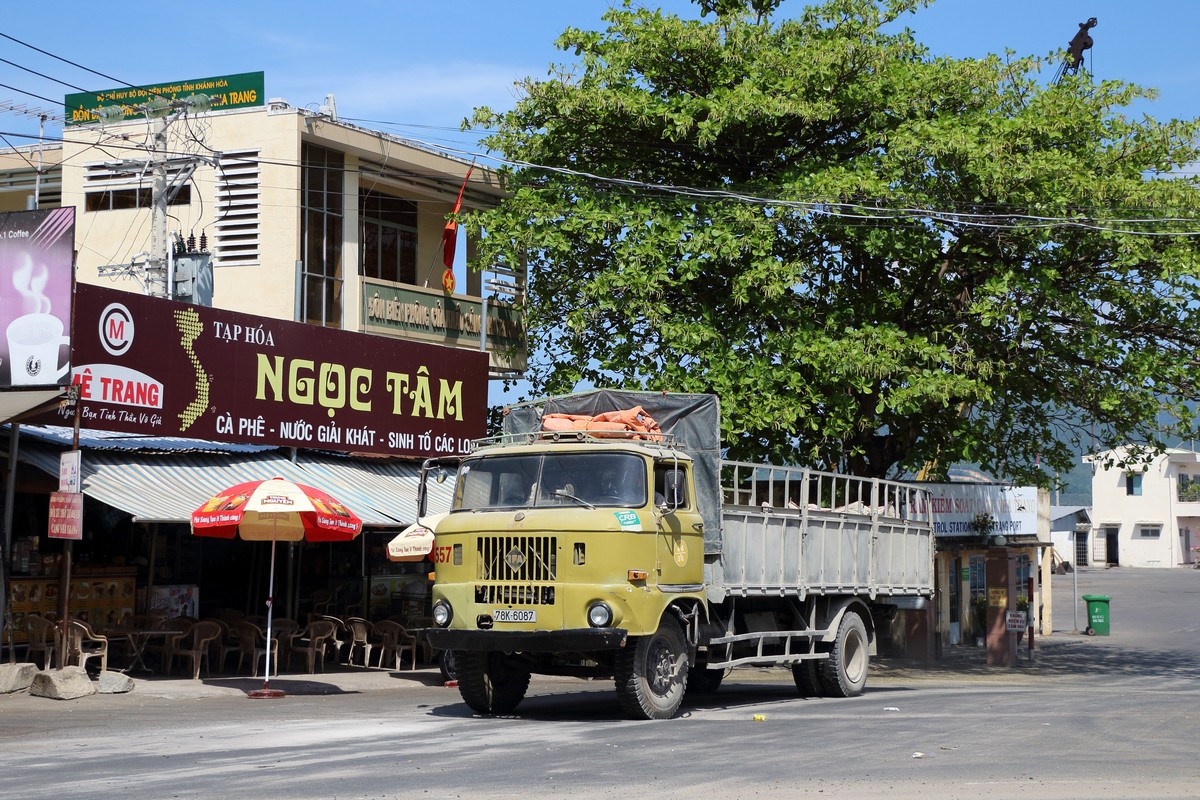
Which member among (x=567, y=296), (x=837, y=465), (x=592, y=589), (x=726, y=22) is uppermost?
(x=726, y=22)

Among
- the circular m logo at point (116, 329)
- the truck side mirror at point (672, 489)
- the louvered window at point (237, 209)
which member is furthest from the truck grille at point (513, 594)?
the louvered window at point (237, 209)

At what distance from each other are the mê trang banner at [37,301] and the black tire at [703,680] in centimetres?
895

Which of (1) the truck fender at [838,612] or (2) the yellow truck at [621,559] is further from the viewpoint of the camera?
(1) the truck fender at [838,612]

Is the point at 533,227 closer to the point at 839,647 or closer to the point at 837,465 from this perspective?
the point at 837,465

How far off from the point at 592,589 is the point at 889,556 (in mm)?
6954

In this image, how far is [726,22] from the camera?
24.9 m

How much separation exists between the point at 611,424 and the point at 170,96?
1951 centimetres

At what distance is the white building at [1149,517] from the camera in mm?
98750

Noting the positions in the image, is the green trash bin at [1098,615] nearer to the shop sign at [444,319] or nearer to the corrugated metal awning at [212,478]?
the shop sign at [444,319]

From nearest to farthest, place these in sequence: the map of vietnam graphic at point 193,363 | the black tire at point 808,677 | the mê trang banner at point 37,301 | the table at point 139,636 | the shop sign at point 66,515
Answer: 1. the shop sign at point 66,515
2. the mê trang banner at point 37,301
3. the black tire at point 808,677
4. the table at point 139,636
5. the map of vietnam graphic at point 193,363

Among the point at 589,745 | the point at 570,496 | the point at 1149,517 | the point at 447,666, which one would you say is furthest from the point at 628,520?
the point at 1149,517

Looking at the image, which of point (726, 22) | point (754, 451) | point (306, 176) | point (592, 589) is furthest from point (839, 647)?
point (306, 176)

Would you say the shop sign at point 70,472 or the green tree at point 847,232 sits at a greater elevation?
the green tree at point 847,232

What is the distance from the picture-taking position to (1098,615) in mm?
38188
